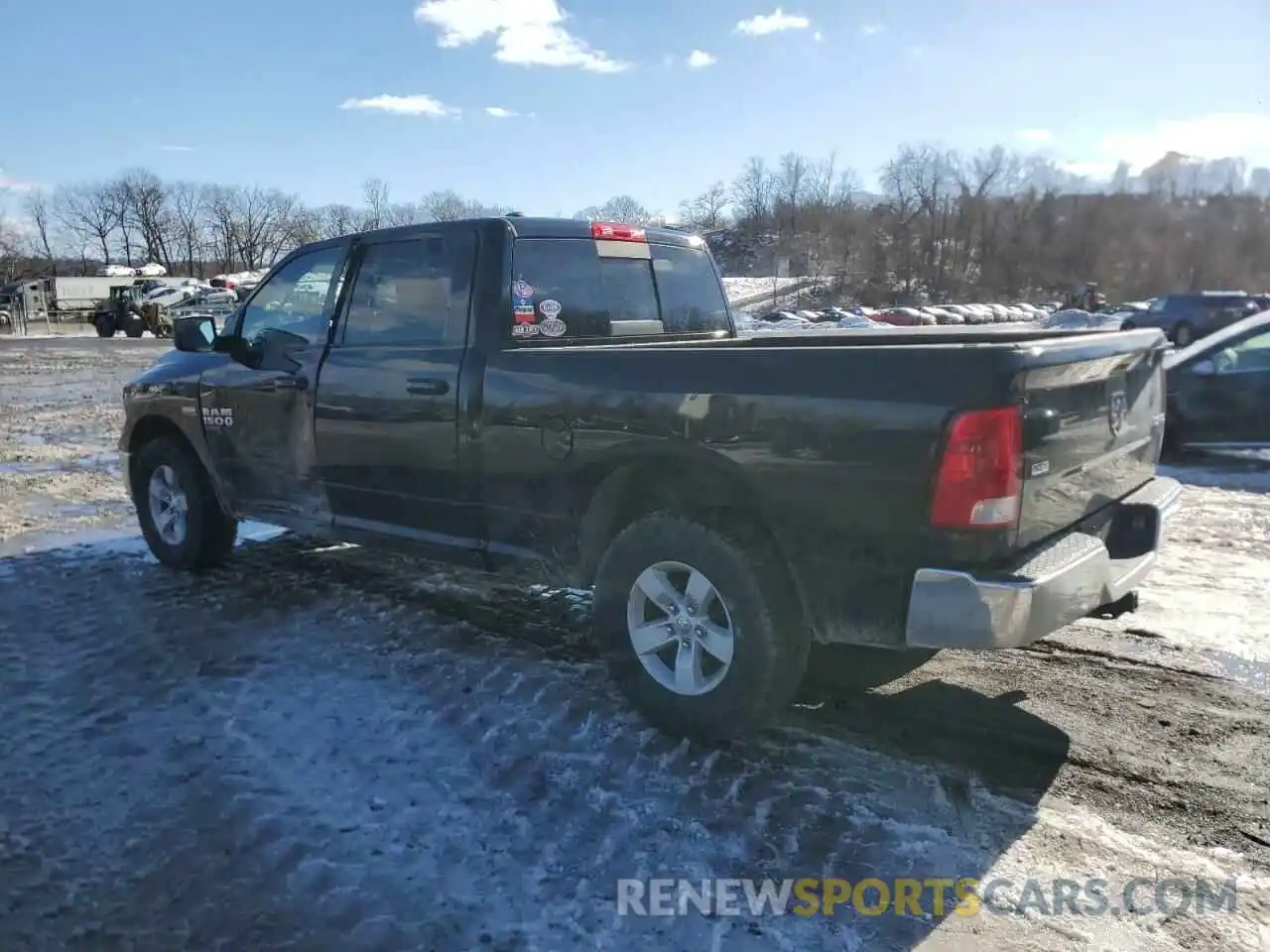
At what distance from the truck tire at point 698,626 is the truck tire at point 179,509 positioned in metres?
3.20

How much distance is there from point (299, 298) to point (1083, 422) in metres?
4.04

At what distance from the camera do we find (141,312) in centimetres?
4456

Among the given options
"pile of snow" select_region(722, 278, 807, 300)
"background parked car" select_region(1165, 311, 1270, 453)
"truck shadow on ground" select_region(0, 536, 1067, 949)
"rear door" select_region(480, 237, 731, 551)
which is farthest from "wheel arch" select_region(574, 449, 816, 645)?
"pile of snow" select_region(722, 278, 807, 300)

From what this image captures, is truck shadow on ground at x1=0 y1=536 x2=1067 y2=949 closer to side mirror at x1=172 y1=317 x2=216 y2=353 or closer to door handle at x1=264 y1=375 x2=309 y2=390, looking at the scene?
door handle at x1=264 y1=375 x2=309 y2=390

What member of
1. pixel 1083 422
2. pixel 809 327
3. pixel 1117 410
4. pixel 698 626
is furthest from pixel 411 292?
pixel 809 327

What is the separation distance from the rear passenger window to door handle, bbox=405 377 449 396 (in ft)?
0.65

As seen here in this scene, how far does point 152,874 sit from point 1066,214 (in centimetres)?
13255

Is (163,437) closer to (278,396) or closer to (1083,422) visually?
(278,396)

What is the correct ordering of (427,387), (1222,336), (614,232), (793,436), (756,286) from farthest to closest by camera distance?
(756,286) → (1222,336) → (614,232) → (427,387) → (793,436)

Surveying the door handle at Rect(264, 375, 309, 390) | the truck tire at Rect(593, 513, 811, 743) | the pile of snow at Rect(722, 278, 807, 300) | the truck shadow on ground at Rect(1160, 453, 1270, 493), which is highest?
the pile of snow at Rect(722, 278, 807, 300)

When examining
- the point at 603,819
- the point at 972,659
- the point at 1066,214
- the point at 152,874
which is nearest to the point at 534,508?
the point at 603,819

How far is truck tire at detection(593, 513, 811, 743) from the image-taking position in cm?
344

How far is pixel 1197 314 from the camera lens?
31594 mm

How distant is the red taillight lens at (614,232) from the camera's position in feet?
15.9
